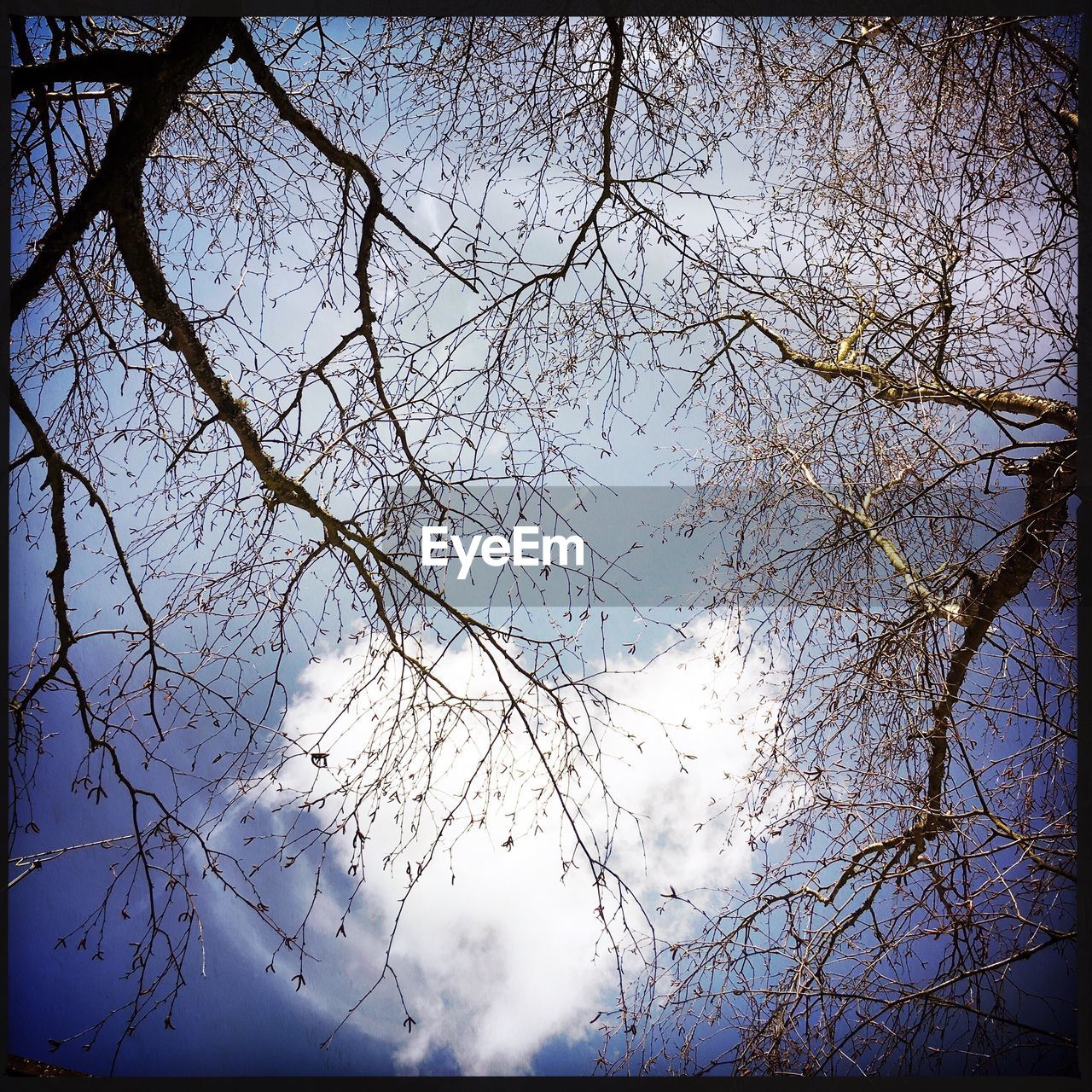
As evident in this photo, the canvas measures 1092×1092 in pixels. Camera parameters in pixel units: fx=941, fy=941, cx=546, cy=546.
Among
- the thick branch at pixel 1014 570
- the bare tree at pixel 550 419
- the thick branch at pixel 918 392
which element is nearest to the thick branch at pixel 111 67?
the bare tree at pixel 550 419

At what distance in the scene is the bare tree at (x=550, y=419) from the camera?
1930mm

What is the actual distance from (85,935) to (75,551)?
84 cm

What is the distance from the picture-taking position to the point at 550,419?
205 centimetres

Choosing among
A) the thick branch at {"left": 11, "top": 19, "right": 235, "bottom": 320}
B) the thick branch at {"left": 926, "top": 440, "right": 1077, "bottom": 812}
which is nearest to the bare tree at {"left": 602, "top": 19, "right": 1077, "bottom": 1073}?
the thick branch at {"left": 926, "top": 440, "right": 1077, "bottom": 812}

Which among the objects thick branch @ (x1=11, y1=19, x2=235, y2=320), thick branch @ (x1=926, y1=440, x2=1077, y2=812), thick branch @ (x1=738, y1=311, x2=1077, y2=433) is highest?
thick branch @ (x1=11, y1=19, x2=235, y2=320)

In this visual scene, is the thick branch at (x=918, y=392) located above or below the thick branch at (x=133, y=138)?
below

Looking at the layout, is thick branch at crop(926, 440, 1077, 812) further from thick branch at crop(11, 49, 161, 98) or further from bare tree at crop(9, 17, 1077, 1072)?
thick branch at crop(11, 49, 161, 98)

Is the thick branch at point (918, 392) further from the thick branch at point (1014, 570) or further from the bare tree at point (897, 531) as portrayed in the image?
the thick branch at point (1014, 570)

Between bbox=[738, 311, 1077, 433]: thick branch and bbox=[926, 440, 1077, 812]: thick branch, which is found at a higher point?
bbox=[738, 311, 1077, 433]: thick branch

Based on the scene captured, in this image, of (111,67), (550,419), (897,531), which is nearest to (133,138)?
(111,67)

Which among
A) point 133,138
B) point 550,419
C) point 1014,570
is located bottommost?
point 1014,570

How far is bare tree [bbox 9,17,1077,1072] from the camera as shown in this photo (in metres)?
1.93

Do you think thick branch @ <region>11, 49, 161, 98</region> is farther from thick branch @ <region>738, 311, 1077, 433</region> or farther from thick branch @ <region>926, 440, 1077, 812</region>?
thick branch @ <region>926, 440, 1077, 812</region>

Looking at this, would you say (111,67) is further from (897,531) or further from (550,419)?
(897,531)
